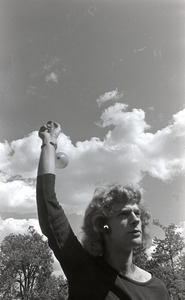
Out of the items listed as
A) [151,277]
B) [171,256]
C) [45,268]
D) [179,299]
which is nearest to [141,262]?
[171,256]

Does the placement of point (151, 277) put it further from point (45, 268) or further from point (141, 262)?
point (45, 268)

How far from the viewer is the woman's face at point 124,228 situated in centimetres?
224

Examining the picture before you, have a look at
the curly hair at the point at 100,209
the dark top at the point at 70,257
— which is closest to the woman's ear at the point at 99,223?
the curly hair at the point at 100,209

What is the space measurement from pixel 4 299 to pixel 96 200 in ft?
156

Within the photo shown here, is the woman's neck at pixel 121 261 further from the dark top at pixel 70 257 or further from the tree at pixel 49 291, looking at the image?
the tree at pixel 49 291

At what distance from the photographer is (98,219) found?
95.2 inches

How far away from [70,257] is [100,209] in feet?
1.67

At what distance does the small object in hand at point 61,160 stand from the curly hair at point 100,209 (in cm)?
36

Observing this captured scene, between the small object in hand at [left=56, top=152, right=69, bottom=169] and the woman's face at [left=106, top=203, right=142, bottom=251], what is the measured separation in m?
0.46

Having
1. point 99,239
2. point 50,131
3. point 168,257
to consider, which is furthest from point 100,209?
point 168,257

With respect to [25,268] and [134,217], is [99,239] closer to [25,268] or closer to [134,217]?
[134,217]

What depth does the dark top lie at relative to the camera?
6.52 ft

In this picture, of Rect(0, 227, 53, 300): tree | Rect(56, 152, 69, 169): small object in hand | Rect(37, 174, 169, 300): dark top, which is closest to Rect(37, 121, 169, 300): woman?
Rect(37, 174, 169, 300): dark top

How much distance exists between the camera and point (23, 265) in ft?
159
